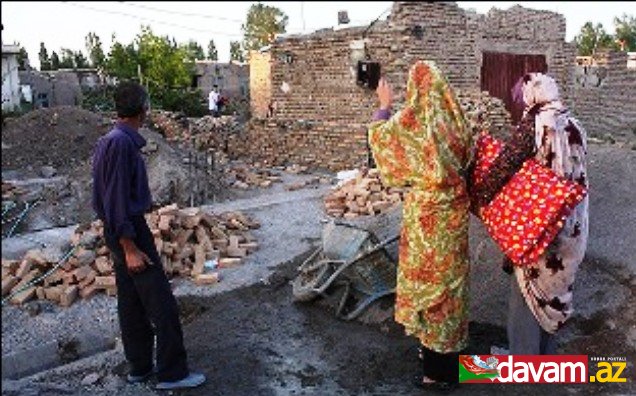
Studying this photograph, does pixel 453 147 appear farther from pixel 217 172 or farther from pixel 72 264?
pixel 217 172

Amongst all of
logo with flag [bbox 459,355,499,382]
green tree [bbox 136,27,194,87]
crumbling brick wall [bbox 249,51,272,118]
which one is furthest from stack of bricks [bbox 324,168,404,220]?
green tree [bbox 136,27,194,87]

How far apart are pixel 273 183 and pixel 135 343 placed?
825cm

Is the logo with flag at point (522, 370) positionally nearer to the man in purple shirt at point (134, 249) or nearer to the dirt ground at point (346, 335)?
the dirt ground at point (346, 335)

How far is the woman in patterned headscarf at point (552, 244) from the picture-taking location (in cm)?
331

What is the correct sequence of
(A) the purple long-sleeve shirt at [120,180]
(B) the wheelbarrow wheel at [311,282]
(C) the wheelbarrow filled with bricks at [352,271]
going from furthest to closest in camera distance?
(B) the wheelbarrow wheel at [311,282] → (C) the wheelbarrow filled with bricks at [352,271] → (A) the purple long-sleeve shirt at [120,180]

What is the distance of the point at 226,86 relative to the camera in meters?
31.9

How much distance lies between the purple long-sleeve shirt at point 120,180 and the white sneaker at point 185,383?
0.96 meters

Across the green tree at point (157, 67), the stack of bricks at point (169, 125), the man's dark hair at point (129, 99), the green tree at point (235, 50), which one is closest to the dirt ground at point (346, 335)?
the man's dark hair at point (129, 99)

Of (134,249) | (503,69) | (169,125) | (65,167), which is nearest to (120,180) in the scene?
(134,249)

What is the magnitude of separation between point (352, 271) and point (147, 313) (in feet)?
5.38

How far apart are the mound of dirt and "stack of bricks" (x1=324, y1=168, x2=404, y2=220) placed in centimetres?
914

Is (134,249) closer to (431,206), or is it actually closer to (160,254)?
(431,206)

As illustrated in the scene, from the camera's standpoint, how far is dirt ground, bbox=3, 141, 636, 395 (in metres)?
3.67

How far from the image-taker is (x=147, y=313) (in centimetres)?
352
